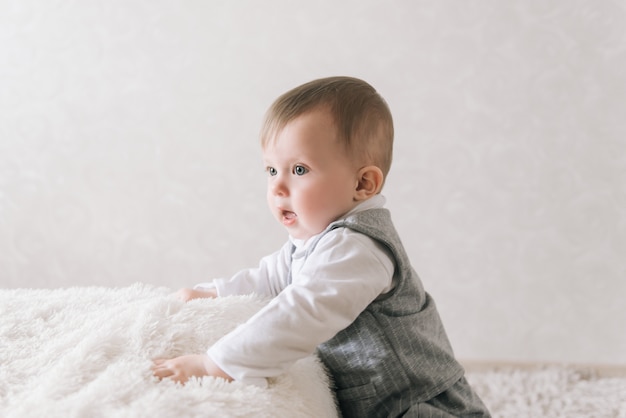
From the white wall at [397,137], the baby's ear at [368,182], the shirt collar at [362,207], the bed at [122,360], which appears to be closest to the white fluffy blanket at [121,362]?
the bed at [122,360]

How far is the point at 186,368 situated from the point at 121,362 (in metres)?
0.07

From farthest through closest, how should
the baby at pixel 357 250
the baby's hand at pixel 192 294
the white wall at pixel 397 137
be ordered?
the white wall at pixel 397 137 → the baby's hand at pixel 192 294 → the baby at pixel 357 250

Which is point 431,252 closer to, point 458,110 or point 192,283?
point 458,110

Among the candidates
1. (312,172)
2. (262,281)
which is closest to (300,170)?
(312,172)

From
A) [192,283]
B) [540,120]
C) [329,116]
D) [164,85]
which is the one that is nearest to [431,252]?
[540,120]

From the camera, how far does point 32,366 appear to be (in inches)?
30.7

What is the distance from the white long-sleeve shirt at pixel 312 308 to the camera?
0.75 m

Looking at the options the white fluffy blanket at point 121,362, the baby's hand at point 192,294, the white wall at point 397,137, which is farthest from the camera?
the white wall at point 397,137

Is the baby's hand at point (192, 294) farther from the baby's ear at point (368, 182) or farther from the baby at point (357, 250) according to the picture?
the baby's ear at point (368, 182)

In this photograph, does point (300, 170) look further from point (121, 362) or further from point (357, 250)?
point (121, 362)

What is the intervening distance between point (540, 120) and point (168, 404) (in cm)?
159

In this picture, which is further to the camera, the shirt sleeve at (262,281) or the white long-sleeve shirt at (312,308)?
the shirt sleeve at (262,281)

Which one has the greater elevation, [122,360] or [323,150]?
[323,150]

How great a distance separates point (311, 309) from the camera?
2.57 feet
